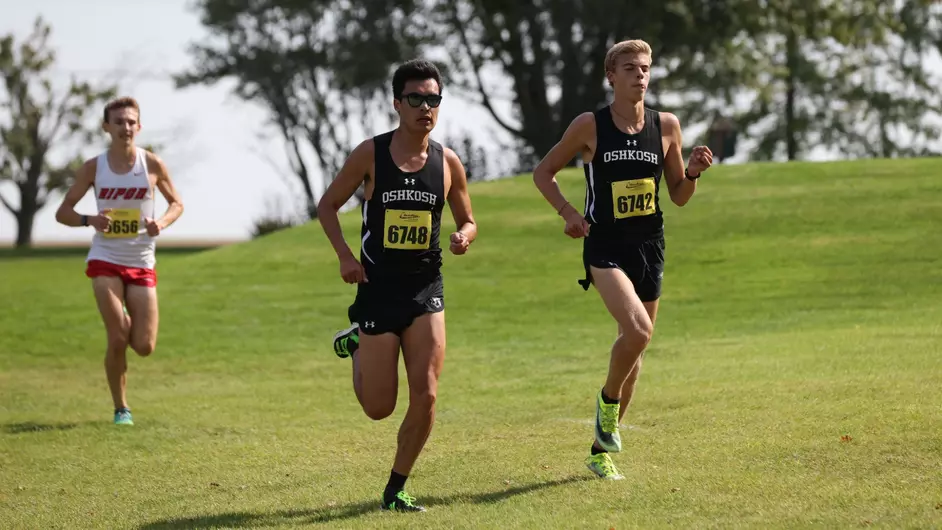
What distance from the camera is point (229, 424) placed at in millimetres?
12320

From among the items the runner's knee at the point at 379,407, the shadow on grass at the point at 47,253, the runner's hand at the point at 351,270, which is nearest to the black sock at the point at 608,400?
the runner's knee at the point at 379,407

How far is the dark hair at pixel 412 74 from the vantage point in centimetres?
747

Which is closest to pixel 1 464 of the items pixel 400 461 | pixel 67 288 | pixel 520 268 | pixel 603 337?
pixel 400 461

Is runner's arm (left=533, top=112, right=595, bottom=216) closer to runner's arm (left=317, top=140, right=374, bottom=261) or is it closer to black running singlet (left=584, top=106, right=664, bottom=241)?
black running singlet (left=584, top=106, right=664, bottom=241)

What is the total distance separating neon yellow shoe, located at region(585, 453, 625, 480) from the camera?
8242mm

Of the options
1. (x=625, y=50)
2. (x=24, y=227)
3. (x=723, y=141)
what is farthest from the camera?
(x=24, y=227)

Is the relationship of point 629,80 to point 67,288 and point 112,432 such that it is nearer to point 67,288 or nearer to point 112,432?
point 112,432

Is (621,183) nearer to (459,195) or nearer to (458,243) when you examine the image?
(459,195)

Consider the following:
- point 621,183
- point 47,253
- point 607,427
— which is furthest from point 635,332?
point 47,253

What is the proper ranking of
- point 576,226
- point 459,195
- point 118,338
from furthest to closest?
point 118,338
point 576,226
point 459,195

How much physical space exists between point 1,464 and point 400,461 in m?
4.09

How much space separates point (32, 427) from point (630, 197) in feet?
21.5

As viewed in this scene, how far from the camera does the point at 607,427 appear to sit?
27.3ft

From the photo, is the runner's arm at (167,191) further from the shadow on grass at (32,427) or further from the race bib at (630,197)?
the race bib at (630,197)
